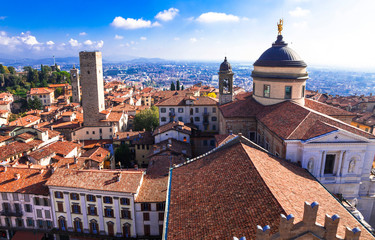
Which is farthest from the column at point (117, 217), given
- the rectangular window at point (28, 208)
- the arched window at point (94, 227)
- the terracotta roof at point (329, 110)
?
the terracotta roof at point (329, 110)

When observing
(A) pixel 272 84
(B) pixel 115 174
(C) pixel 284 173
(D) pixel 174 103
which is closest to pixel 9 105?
(D) pixel 174 103

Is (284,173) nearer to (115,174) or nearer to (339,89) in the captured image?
(115,174)

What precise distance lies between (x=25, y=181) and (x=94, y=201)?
9.56 meters

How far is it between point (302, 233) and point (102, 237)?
1005 inches

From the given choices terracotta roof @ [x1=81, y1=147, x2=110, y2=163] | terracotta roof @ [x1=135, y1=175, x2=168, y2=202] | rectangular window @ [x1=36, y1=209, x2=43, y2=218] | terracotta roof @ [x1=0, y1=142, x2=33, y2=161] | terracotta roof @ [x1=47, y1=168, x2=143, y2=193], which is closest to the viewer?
terracotta roof @ [x1=135, y1=175, x2=168, y2=202]

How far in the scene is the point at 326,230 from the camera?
A: 9242mm

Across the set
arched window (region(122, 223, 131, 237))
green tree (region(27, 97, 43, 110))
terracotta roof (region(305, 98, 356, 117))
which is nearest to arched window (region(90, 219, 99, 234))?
arched window (region(122, 223, 131, 237))

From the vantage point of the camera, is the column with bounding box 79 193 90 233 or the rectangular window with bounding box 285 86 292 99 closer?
the column with bounding box 79 193 90 233

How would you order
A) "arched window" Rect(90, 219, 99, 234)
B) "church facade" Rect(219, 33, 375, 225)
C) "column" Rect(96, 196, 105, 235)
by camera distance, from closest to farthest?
"church facade" Rect(219, 33, 375, 225)
"column" Rect(96, 196, 105, 235)
"arched window" Rect(90, 219, 99, 234)

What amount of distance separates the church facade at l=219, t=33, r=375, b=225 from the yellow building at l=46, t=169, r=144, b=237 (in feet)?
50.9

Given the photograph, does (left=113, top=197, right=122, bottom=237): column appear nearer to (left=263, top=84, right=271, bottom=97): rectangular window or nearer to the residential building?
(left=263, top=84, right=271, bottom=97): rectangular window

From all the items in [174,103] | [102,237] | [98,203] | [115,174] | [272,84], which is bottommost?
[102,237]

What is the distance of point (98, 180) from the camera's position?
28688 millimetres

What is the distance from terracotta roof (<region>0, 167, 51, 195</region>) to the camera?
1184 inches
